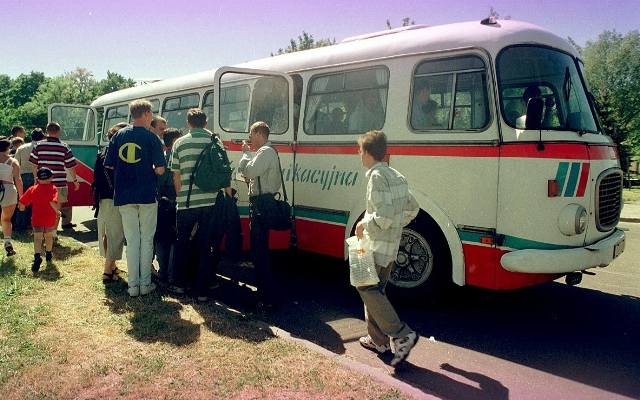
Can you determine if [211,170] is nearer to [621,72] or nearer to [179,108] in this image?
[179,108]

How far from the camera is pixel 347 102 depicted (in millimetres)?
6199

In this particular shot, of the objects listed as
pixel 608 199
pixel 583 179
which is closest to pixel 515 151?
pixel 583 179

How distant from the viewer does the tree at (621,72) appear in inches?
1502

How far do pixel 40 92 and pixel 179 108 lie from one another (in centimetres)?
7831

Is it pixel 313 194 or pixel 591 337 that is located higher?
pixel 313 194

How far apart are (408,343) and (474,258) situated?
136 cm

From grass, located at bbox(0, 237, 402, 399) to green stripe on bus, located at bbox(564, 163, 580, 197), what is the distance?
2527 mm

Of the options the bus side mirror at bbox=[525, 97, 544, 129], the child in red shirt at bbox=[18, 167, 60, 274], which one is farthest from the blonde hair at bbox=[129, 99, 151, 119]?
the bus side mirror at bbox=[525, 97, 544, 129]

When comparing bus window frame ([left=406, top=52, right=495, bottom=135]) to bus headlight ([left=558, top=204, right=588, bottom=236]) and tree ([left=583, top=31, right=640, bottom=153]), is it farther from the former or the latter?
tree ([left=583, top=31, right=640, bottom=153])

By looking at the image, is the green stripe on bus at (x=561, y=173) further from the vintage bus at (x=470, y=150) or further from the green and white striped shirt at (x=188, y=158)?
the green and white striped shirt at (x=188, y=158)

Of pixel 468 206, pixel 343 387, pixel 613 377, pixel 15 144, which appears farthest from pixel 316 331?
pixel 15 144

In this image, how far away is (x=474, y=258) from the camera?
511 centimetres

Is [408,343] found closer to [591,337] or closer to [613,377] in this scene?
[613,377]

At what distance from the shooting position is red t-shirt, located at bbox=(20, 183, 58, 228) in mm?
7199
